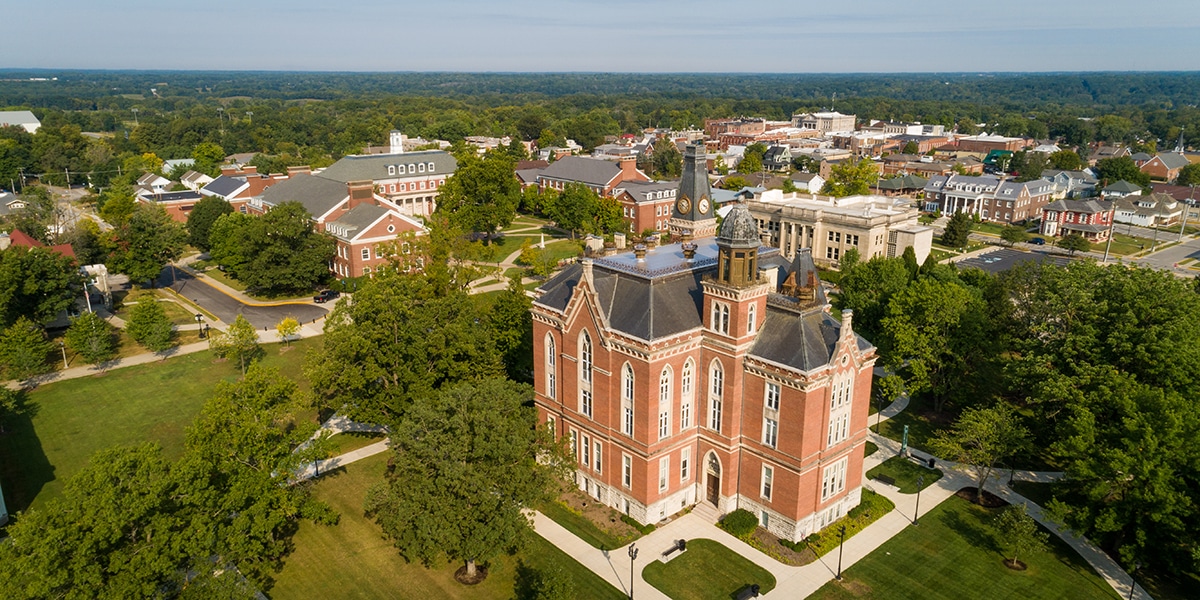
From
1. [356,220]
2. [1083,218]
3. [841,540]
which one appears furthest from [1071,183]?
[841,540]

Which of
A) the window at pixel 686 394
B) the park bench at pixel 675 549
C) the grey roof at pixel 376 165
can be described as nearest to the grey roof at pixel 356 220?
the grey roof at pixel 376 165

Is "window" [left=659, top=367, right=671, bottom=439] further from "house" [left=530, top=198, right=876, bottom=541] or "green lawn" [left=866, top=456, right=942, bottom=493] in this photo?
"green lawn" [left=866, top=456, right=942, bottom=493]

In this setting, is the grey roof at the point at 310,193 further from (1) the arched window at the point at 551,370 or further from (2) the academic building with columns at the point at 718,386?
(2) the academic building with columns at the point at 718,386

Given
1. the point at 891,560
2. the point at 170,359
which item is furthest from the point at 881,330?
the point at 170,359

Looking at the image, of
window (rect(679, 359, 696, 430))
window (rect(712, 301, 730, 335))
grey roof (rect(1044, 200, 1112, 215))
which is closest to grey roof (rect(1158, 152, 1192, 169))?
grey roof (rect(1044, 200, 1112, 215))

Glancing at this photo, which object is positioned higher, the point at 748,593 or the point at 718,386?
the point at 718,386

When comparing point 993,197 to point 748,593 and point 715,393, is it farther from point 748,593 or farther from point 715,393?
point 748,593
